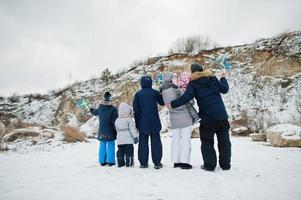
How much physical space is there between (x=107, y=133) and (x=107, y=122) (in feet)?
0.85

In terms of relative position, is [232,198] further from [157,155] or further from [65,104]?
[65,104]

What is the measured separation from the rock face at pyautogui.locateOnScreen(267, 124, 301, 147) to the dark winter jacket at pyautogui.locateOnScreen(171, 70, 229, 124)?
3903 millimetres

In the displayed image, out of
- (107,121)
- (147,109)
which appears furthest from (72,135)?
→ (147,109)

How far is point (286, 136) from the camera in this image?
25.7 feet

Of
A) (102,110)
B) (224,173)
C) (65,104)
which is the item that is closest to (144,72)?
(65,104)

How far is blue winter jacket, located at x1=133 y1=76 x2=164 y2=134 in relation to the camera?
17.6ft

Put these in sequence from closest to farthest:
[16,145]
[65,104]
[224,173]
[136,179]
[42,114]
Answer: [136,179], [224,173], [16,145], [65,104], [42,114]

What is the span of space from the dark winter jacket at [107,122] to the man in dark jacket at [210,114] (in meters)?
1.59

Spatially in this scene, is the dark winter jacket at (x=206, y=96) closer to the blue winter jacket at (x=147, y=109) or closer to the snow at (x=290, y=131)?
Answer: the blue winter jacket at (x=147, y=109)

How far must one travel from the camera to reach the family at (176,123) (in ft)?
16.1

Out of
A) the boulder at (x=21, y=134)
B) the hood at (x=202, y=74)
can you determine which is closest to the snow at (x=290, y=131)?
the hood at (x=202, y=74)

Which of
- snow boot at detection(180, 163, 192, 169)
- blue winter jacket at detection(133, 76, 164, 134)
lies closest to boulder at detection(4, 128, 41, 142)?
blue winter jacket at detection(133, 76, 164, 134)

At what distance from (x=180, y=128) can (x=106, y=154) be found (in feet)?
6.16

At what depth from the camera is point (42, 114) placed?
2914 cm
